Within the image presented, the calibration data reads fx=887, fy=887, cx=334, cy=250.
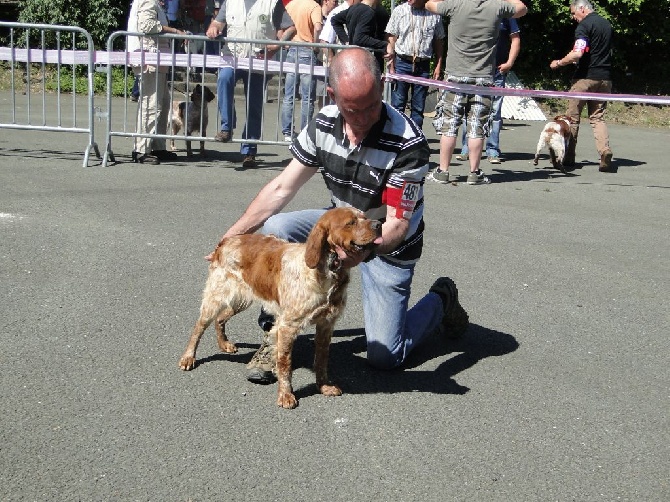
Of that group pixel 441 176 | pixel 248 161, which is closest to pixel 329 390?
pixel 441 176

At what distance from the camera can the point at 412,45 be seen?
1132 cm

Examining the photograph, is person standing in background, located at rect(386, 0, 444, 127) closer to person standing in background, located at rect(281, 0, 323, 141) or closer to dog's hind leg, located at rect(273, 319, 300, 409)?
person standing in background, located at rect(281, 0, 323, 141)

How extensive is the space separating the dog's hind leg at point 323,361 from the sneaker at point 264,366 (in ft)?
0.76

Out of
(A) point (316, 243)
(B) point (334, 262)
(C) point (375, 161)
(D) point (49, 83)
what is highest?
(C) point (375, 161)

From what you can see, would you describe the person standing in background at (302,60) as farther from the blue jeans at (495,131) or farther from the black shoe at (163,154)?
the blue jeans at (495,131)

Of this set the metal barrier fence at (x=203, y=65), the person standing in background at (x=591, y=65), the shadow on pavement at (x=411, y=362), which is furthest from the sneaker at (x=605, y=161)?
the shadow on pavement at (x=411, y=362)

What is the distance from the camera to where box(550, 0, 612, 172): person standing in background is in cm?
1158

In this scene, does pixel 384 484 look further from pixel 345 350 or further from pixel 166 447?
pixel 345 350

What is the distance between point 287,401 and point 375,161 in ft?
4.29

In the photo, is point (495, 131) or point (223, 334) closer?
point (223, 334)

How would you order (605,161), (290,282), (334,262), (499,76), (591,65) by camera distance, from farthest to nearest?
(499,76) → (605,161) → (591,65) → (290,282) → (334,262)

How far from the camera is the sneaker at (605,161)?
11898mm

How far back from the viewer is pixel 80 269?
252 inches

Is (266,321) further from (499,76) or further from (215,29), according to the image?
(499,76)
